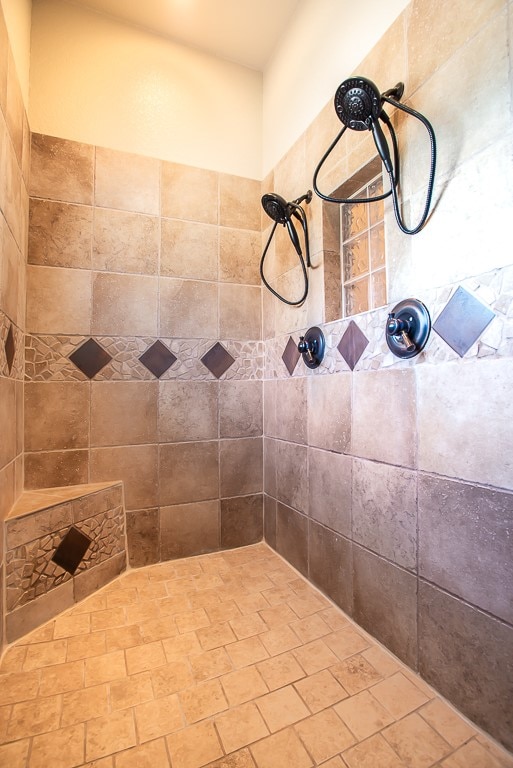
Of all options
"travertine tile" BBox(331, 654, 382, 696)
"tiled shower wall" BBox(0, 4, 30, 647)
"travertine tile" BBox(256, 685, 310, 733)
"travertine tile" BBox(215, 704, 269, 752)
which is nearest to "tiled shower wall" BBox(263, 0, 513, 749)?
"travertine tile" BBox(331, 654, 382, 696)

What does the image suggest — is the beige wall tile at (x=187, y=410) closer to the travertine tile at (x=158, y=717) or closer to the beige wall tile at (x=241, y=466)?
the beige wall tile at (x=241, y=466)

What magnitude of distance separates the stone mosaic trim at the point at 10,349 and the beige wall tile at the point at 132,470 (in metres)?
0.49

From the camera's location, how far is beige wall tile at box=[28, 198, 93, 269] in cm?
162

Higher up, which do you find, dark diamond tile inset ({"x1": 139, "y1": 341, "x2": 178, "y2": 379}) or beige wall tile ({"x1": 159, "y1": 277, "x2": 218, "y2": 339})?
beige wall tile ({"x1": 159, "y1": 277, "x2": 218, "y2": 339})

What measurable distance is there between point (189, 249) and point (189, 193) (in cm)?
29

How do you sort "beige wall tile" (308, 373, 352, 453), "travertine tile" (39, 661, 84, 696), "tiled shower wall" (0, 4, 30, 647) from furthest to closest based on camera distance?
"beige wall tile" (308, 373, 352, 453) < "tiled shower wall" (0, 4, 30, 647) < "travertine tile" (39, 661, 84, 696)

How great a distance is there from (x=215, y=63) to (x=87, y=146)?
2.88 ft

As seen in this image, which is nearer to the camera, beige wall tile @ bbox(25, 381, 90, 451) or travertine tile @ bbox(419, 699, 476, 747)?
travertine tile @ bbox(419, 699, 476, 747)

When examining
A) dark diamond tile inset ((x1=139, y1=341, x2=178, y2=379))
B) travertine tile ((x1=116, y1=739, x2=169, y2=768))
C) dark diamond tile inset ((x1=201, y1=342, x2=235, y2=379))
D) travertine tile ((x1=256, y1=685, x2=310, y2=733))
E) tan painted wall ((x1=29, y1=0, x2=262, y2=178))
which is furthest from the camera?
dark diamond tile inset ((x1=201, y1=342, x2=235, y2=379))

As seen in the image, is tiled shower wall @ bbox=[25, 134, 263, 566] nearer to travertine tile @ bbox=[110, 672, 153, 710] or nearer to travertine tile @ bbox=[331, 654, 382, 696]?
travertine tile @ bbox=[110, 672, 153, 710]

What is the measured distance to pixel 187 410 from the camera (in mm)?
1854

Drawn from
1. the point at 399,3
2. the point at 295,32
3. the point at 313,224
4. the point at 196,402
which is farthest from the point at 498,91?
the point at 196,402

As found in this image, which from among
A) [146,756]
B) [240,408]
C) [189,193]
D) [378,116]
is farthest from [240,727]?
[189,193]

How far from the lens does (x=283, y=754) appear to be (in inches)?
33.3
